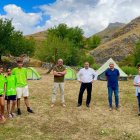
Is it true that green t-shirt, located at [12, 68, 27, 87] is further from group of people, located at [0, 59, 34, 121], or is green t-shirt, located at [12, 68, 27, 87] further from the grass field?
the grass field

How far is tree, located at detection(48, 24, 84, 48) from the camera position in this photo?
3826 cm

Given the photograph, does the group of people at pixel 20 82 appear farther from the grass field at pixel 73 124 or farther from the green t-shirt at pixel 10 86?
the grass field at pixel 73 124

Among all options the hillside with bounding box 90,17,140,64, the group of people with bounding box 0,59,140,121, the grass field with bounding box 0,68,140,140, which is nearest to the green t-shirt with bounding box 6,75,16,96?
the group of people with bounding box 0,59,140,121

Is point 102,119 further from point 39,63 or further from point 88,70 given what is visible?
point 39,63

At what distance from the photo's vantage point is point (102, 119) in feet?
18.6

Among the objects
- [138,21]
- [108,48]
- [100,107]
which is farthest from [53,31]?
[100,107]

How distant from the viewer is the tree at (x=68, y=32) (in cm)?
3826

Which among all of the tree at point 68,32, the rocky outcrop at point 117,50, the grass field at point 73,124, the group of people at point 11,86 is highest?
the tree at point 68,32

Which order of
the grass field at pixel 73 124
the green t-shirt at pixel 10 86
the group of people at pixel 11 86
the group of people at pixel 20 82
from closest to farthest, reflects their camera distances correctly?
the grass field at pixel 73 124
the group of people at pixel 11 86
the group of people at pixel 20 82
the green t-shirt at pixel 10 86

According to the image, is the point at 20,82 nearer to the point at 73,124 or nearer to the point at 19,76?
the point at 19,76

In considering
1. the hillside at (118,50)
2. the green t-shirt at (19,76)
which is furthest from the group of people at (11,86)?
the hillside at (118,50)

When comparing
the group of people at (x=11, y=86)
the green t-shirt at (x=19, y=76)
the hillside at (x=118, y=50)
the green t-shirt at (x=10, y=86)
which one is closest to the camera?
the group of people at (x=11, y=86)

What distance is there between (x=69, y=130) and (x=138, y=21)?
5410cm

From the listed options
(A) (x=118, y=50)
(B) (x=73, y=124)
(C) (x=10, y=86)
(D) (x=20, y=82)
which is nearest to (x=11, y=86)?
(C) (x=10, y=86)
